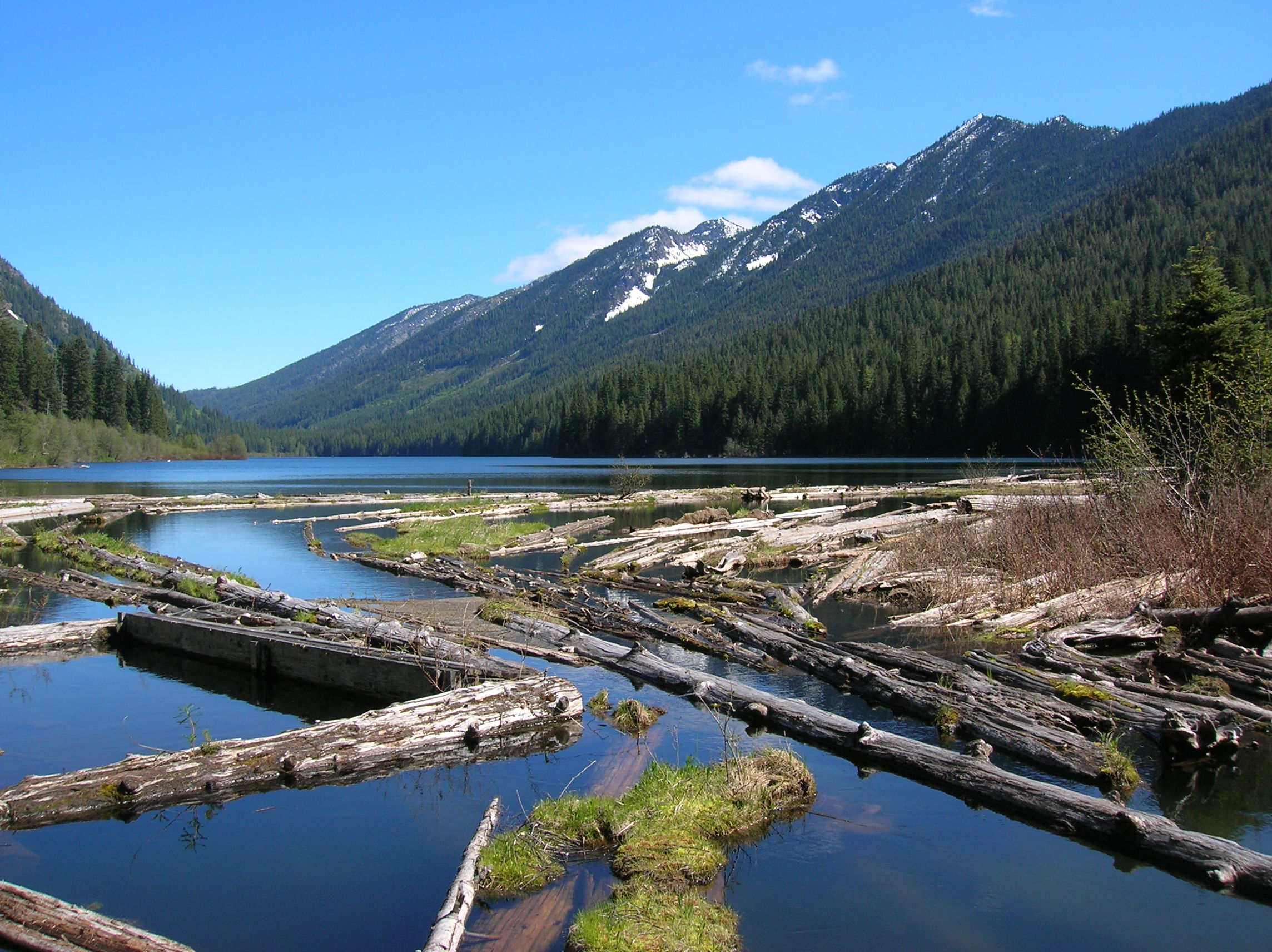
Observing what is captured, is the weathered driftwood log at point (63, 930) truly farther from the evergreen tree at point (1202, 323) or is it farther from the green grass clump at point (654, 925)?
the evergreen tree at point (1202, 323)

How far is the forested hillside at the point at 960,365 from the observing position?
4026 inches

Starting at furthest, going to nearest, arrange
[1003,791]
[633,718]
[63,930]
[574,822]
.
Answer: [633,718], [1003,791], [574,822], [63,930]

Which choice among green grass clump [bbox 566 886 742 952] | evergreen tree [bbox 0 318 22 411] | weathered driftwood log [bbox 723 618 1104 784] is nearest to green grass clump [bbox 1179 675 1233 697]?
weathered driftwood log [bbox 723 618 1104 784]

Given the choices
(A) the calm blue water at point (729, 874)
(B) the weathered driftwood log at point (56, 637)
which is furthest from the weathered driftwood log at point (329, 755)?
(B) the weathered driftwood log at point (56, 637)

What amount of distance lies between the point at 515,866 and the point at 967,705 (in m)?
6.77

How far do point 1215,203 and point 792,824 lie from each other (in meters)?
227

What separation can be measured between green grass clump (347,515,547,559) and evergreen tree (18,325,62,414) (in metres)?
116

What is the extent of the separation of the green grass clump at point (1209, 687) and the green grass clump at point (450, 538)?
2176 centimetres

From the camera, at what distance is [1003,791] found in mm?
8984

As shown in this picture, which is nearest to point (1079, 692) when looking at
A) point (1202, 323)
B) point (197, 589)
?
point (197, 589)

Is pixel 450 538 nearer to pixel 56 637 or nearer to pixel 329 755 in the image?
pixel 56 637

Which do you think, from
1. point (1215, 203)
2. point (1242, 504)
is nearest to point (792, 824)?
point (1242, 504)

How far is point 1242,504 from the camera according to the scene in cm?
1539

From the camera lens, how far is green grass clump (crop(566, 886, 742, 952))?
6152mm
